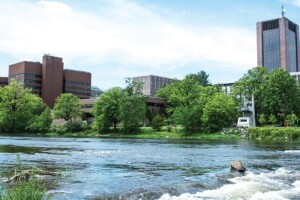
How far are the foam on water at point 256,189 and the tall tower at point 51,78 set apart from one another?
6626 inches

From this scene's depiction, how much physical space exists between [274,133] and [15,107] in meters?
79.5

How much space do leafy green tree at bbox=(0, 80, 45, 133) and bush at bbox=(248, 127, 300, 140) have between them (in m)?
70.5

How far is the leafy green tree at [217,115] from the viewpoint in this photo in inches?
3801

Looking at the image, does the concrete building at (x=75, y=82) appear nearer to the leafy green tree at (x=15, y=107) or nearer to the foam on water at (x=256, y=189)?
the leafy green tree at (x=15, y=107)

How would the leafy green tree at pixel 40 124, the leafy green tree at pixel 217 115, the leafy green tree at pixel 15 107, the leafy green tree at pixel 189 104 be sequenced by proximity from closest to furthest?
the leafy green tree at pixel 217 115 < the leafy green tree at pixel 189 104 < the leafy green tree at pixel 15 107 < the leafy green tree at pixel 40 124

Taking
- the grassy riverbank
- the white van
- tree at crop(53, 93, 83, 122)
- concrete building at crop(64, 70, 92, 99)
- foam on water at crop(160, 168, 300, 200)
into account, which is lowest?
foam on water at crop(160, 168, 300, 200)

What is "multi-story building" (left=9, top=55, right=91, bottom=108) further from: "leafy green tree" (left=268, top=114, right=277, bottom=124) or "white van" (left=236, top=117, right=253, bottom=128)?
"leafy green tree" (left=268, top=114, right=277, bottom=124)

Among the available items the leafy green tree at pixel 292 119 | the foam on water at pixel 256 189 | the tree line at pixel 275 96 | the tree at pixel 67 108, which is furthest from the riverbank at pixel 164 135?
the foam on water at pixel 256 189

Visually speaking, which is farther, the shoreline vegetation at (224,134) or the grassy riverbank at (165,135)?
the grassy riverbank at (165,135)

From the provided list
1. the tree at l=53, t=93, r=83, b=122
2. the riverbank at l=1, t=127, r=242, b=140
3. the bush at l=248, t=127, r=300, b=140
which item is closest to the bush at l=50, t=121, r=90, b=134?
the riverbank at l=1, t=127, r=242, b=140

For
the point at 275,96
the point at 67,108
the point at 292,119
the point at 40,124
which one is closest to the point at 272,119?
the point at 292,119

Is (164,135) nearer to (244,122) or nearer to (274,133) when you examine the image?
(244,122)

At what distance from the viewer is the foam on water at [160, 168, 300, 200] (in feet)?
49.9

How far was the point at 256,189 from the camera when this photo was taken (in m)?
16.9
